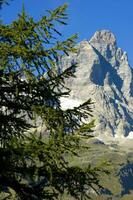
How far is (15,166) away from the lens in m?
12.8

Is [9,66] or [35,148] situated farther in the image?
[9,66]

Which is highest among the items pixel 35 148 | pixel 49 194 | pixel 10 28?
pixel 10 28

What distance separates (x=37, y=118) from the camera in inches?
503

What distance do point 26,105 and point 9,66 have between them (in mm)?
1215

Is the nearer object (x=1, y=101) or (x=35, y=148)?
(x=35, y=148)

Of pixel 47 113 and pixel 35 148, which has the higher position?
pixel 47 113

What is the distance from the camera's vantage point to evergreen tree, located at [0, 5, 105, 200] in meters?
12.4

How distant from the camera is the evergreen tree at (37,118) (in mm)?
12428

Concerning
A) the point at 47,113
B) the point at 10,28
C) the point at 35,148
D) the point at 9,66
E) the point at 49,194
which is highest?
the point at 10,28

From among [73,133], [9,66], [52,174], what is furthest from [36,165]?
[9,66]

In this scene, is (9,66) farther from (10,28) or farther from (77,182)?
(77,182)

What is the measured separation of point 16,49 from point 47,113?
1941mm

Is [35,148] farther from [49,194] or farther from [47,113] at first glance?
[49,194]

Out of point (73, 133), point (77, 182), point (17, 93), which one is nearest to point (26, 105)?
point (17, 93)
